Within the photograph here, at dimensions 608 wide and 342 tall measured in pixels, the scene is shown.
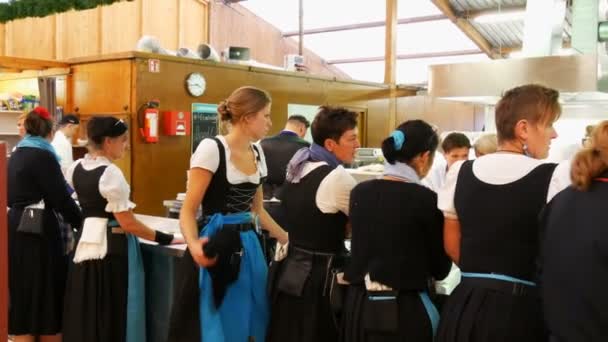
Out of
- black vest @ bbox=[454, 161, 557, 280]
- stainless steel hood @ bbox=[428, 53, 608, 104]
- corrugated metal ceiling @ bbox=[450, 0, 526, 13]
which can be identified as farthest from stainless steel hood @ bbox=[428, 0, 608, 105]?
corrugated metal ceiling @ bbox=[450, 0, 526, 13]

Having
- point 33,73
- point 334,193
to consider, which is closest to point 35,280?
point 334,193

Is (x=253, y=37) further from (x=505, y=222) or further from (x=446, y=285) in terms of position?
(x=505, y=222)

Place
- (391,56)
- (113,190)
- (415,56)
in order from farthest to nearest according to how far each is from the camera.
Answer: (415,56), (391,56), (113,190)

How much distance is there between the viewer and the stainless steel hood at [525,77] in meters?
2.74

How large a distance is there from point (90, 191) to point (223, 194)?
2.59 ft

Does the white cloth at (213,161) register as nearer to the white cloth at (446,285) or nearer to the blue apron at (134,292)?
the blue apron at (134,292)

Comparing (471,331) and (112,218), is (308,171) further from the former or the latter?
(112,218)

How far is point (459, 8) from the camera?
429 inches

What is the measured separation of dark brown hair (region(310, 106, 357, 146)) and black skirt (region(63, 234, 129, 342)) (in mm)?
1190

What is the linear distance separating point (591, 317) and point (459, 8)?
10368mm

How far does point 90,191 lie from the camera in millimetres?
2732

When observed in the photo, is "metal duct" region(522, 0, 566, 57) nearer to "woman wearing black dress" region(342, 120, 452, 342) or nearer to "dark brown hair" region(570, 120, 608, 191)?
"woman wearing black dress" region(342, 120, 452, 342)

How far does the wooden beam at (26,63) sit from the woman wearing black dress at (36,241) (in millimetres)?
3180

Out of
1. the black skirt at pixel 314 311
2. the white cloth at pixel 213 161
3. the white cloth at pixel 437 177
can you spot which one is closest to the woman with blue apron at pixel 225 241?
the white cloth at pixel 213 161
